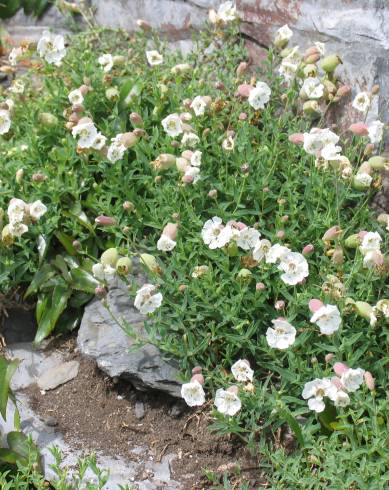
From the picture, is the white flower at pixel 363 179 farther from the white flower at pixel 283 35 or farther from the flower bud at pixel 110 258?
the flower bud at pixel 110 258

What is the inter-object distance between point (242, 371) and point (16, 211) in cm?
148

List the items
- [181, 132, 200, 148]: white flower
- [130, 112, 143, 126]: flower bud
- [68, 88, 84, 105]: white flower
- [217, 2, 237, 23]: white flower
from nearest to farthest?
[181, 132, 200, 148]: white flower, [130, 112, 143, 126]: flower bud, [68, 88, 84, 105]: white flower, [217, 2, 237, 23]: white flower

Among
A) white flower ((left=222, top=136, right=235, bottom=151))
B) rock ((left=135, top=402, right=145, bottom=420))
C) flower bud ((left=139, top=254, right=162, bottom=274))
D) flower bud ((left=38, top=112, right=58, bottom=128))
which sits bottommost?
rock ((left=135, top=402, right=145, bottom=420))

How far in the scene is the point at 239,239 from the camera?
378 centimetres

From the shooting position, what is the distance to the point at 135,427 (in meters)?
3.92

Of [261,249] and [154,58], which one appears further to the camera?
[154,58]

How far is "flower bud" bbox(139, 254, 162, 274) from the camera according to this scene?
153 inches

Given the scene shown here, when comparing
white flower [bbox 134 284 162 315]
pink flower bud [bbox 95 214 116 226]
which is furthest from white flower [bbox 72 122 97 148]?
white flower [bbox 134 284 162 315]

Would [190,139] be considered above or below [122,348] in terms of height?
above

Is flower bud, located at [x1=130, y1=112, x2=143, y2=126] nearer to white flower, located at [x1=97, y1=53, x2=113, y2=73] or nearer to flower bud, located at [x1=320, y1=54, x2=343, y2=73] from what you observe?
white flower, located at [x1=97, y1=53, x2=113, y2=73]

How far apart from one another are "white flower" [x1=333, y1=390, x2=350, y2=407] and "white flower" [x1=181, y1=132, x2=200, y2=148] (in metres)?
1.58

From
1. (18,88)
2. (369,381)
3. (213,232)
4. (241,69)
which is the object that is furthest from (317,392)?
(18,88)

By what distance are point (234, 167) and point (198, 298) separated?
88 centimetres

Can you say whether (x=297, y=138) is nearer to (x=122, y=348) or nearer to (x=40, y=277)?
(x=122, y=348)
